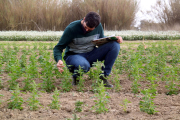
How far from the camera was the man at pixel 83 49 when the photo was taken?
3.58 m

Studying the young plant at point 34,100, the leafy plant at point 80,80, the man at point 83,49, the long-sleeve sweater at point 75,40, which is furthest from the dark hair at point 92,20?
the young plant at point 34,100

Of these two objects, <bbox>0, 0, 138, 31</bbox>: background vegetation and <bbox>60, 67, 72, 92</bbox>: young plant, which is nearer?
<bbox>60, 67, 72, 92</bbox>: young plant

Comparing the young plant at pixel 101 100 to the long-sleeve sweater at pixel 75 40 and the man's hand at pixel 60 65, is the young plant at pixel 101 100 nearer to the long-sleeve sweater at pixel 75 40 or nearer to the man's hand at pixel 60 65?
the man's hand at pixel 60 65

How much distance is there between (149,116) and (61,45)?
1.91m

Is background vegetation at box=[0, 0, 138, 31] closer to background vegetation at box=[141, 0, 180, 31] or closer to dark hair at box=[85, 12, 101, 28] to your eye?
background vegetation at box=[141, 0, 180, 31]

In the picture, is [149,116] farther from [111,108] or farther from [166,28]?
[166,28]

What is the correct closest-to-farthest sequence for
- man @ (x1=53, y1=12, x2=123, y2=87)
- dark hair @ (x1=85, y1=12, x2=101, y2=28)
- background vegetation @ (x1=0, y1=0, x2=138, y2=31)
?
dark hair @ (x1=85, y1=12, x2=101, y2=28) → man @ (x1=53, y1=12, x2=123, y2=87) → background vegetation @ (x1=0, y1=0, x2=138, y2=31)

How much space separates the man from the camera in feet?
11.8

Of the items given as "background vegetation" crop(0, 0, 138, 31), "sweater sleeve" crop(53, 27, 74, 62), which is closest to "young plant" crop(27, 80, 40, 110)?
"sweater sleeve" crop(53, 27, 74, 62)

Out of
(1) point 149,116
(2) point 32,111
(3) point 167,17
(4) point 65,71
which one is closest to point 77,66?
(4) point 65,71

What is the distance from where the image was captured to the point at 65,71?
3.41 metres

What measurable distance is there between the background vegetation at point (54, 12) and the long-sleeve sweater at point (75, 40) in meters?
13.0

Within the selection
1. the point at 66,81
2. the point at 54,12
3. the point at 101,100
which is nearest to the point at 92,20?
the point at 66,81

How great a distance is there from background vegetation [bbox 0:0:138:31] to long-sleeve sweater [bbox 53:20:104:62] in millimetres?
13029
